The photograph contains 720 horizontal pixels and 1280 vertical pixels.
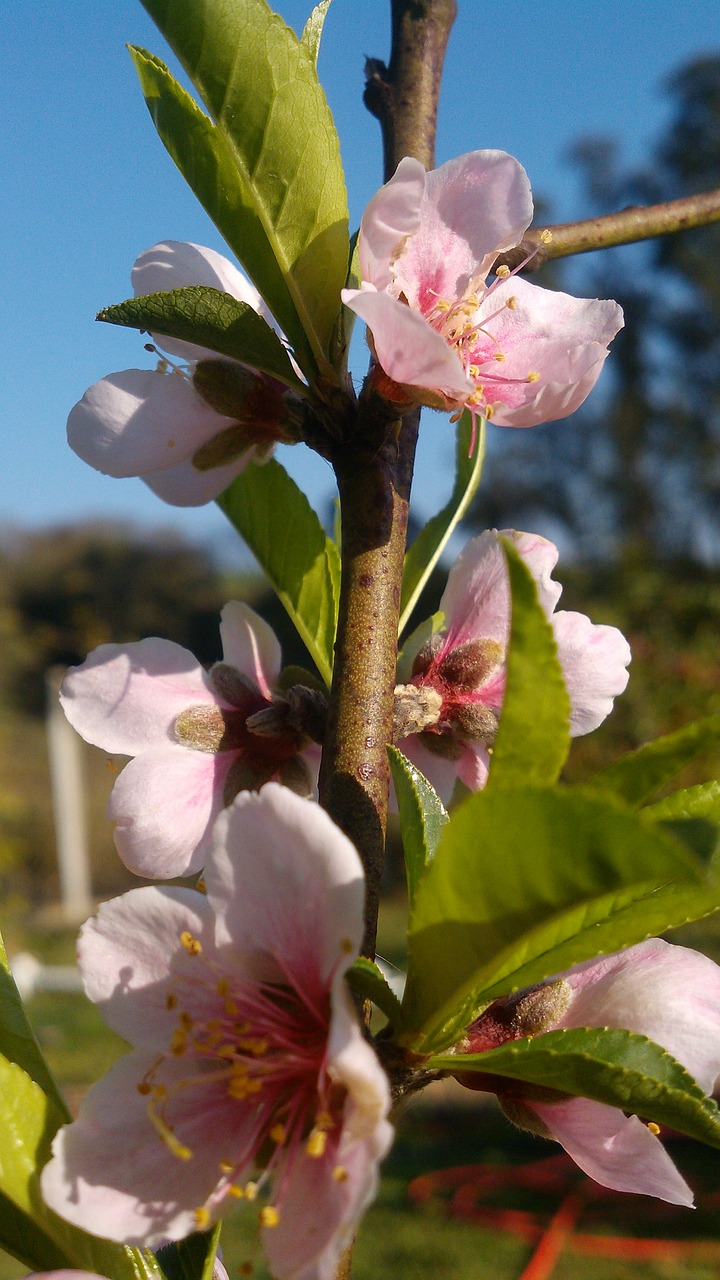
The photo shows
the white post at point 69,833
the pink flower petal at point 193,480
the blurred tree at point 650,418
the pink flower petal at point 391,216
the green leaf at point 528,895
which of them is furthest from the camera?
the blurred tree at point 650,418

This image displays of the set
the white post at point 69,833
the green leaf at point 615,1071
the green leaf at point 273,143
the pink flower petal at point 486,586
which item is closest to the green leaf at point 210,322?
the green leaf at point 273,143

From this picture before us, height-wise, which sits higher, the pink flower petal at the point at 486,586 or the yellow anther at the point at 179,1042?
the pink flower petal at the point at 486,586

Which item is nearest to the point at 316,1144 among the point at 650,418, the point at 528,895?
the point at 528,895

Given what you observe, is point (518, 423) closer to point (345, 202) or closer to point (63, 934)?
point (345, 202)

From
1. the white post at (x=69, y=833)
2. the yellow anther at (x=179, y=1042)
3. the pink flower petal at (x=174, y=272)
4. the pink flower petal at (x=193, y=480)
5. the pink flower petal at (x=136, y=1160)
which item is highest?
the pink flower petal at (x=174, y=272)

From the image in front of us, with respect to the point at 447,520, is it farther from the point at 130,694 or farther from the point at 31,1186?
the point at 31,1186

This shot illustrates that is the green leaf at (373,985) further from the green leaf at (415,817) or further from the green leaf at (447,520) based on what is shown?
the green leaf at (447,520)

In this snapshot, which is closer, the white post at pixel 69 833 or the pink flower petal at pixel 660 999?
the pink flower petal at pixel 660 999
